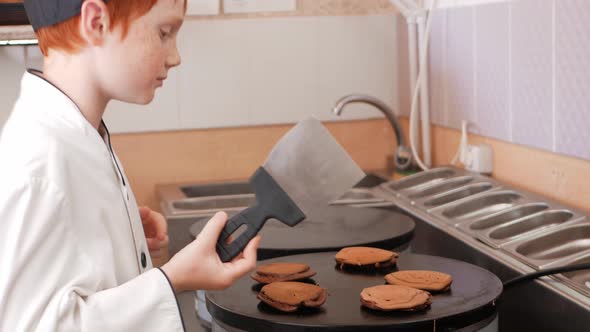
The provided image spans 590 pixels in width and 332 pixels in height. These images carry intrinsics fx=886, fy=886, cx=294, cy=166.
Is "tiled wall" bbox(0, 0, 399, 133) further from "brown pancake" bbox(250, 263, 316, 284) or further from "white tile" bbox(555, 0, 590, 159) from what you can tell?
"brown pancake" bbox(250, 263, 316, 284)

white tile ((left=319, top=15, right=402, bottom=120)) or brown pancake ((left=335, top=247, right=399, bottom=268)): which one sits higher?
white tile ((left=319, top=15, right=402, bottom=120))

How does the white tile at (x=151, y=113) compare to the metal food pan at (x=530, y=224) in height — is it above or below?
above

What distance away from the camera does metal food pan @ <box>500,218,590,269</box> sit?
150 cm

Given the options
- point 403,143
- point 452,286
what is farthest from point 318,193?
point 403,143

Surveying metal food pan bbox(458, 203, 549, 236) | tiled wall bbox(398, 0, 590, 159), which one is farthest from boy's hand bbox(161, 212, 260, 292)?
tiled wall bbox(398, 0, 590, 159)

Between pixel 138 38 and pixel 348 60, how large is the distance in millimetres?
1584

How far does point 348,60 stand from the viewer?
8.25ft

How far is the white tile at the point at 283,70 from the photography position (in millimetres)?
2465

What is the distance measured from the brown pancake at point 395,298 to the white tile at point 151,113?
1.42 meters

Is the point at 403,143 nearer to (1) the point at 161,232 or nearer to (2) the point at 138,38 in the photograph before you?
(1) the point at 161,232

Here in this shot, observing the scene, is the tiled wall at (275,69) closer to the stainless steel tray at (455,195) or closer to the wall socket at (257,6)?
the wall socket at (257,6)

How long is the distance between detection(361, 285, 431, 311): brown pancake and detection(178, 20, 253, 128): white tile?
55.6 inches

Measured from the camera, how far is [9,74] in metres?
2.34

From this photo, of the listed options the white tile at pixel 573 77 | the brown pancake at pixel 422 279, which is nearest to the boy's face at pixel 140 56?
the brown pancake at pixel 422 279
